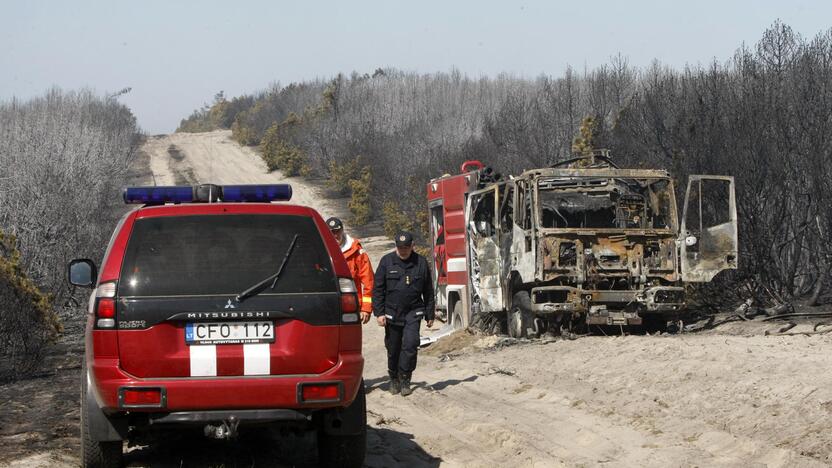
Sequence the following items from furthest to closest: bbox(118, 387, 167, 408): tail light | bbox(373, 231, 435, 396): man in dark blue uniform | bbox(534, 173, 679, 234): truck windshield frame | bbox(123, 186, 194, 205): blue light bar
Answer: bbox(534, 173, 679, 234): truck windshield frame
bbox(373, 231, 435, 396): man in dark blue uniform
bbox(123, 186, 194, 205): blue light bar
bbox(118, 387, 167, 408): tail light

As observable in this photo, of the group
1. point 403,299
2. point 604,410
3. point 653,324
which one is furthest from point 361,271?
point 653,324

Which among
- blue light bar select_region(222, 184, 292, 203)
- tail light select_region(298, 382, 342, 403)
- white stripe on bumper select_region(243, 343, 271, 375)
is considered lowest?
tail light select_region(298, 382, 342, 403)

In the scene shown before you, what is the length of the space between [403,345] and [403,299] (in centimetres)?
52

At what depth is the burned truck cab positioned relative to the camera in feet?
48.3

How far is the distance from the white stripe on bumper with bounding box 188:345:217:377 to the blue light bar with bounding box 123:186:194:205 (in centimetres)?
144

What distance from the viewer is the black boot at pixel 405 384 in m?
11.4

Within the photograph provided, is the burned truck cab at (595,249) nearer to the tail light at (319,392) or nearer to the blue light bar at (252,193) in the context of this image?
the blue light bar at (252,193)

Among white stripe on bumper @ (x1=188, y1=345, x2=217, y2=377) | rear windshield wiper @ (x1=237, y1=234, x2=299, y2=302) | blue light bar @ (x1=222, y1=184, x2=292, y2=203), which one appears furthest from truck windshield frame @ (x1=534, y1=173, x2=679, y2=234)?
white stripe on bumper @ (x1=188, y1=345, x2=217, y2=377)

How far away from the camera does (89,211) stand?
88.4 feet

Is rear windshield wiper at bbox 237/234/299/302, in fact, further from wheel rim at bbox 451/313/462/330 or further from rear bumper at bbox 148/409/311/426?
wheel rim at bbox 451/313/462/330

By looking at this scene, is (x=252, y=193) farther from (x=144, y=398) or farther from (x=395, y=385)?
(x=395, y=385)

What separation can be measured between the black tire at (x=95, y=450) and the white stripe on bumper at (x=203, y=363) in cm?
87

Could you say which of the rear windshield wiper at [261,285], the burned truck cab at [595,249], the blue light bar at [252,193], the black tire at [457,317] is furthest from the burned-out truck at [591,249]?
the rear windshield wiper at [261,285]

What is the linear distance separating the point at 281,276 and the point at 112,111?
6318 cm
